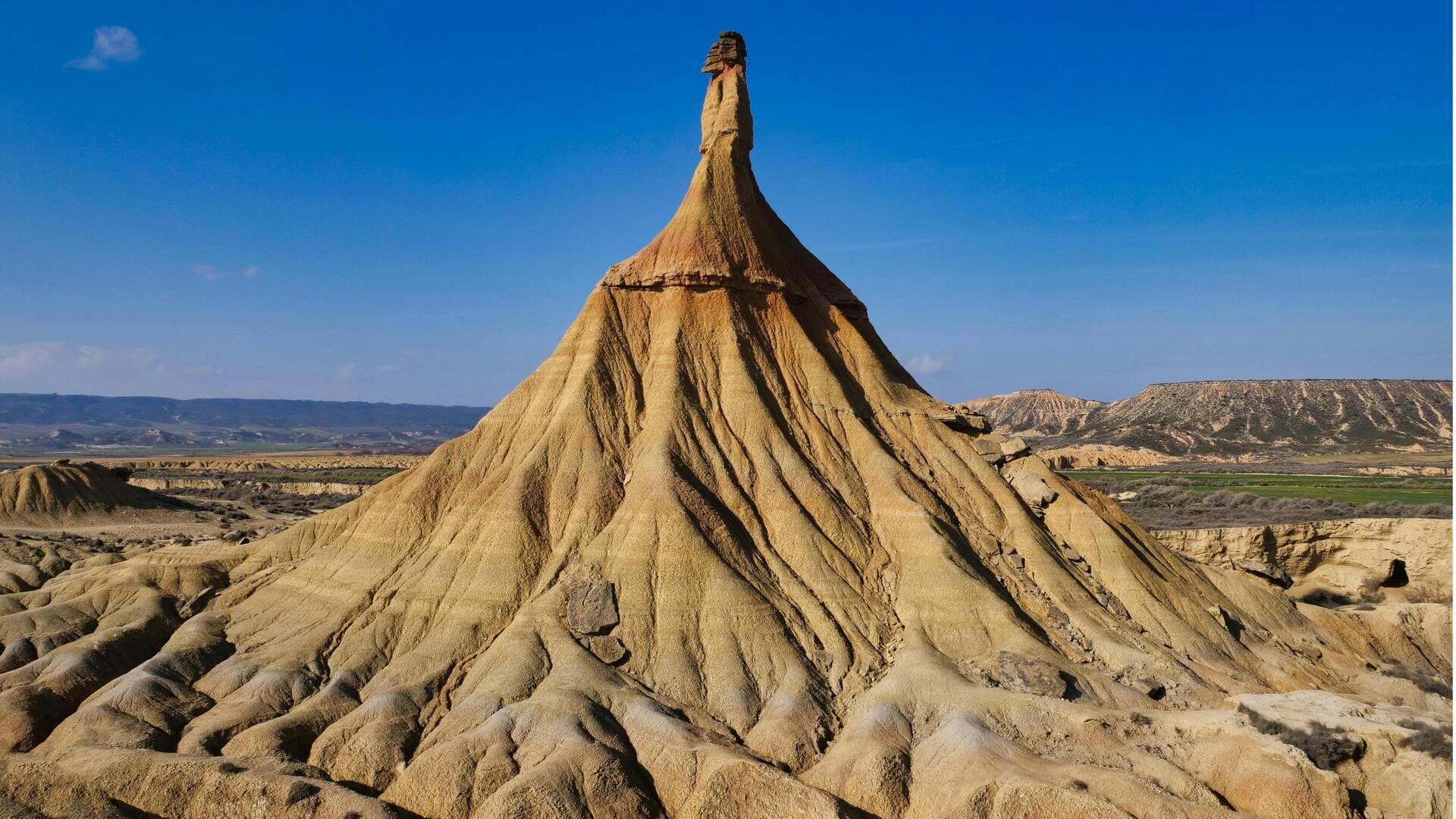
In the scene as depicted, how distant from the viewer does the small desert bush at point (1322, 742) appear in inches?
949

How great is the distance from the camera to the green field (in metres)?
89.5

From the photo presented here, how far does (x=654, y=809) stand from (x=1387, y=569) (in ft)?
154

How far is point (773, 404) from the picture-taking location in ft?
131

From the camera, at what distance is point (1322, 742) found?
79.8 ft

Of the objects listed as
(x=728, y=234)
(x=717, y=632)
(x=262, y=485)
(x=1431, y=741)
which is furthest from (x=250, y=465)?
(x=1431, y=741)

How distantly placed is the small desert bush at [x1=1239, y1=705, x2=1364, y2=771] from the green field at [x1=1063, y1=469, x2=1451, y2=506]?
70.8 meters

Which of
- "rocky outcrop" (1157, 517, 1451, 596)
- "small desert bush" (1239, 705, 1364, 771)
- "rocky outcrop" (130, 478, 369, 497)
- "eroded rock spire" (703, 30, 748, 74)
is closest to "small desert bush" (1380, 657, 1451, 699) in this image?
"rocky outcrop" (1157, 517, 1451, 596)

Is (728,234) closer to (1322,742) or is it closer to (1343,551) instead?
(1322,742)

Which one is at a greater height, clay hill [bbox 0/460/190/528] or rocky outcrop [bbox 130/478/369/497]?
clay hill [bbox 0/460/190/528]

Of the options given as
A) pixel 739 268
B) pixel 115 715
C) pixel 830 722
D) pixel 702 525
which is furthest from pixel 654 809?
pixel 739 268

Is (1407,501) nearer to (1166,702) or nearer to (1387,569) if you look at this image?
(1387,569)

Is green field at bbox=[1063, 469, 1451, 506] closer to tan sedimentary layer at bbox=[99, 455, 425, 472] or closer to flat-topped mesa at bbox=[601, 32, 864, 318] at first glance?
flat-topped mesa at bbox=[601, 32, 864, 318]

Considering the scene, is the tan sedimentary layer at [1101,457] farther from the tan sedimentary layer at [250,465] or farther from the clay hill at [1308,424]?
the tan sedimentary layer at [250,465]

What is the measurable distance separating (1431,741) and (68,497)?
9874 cm
